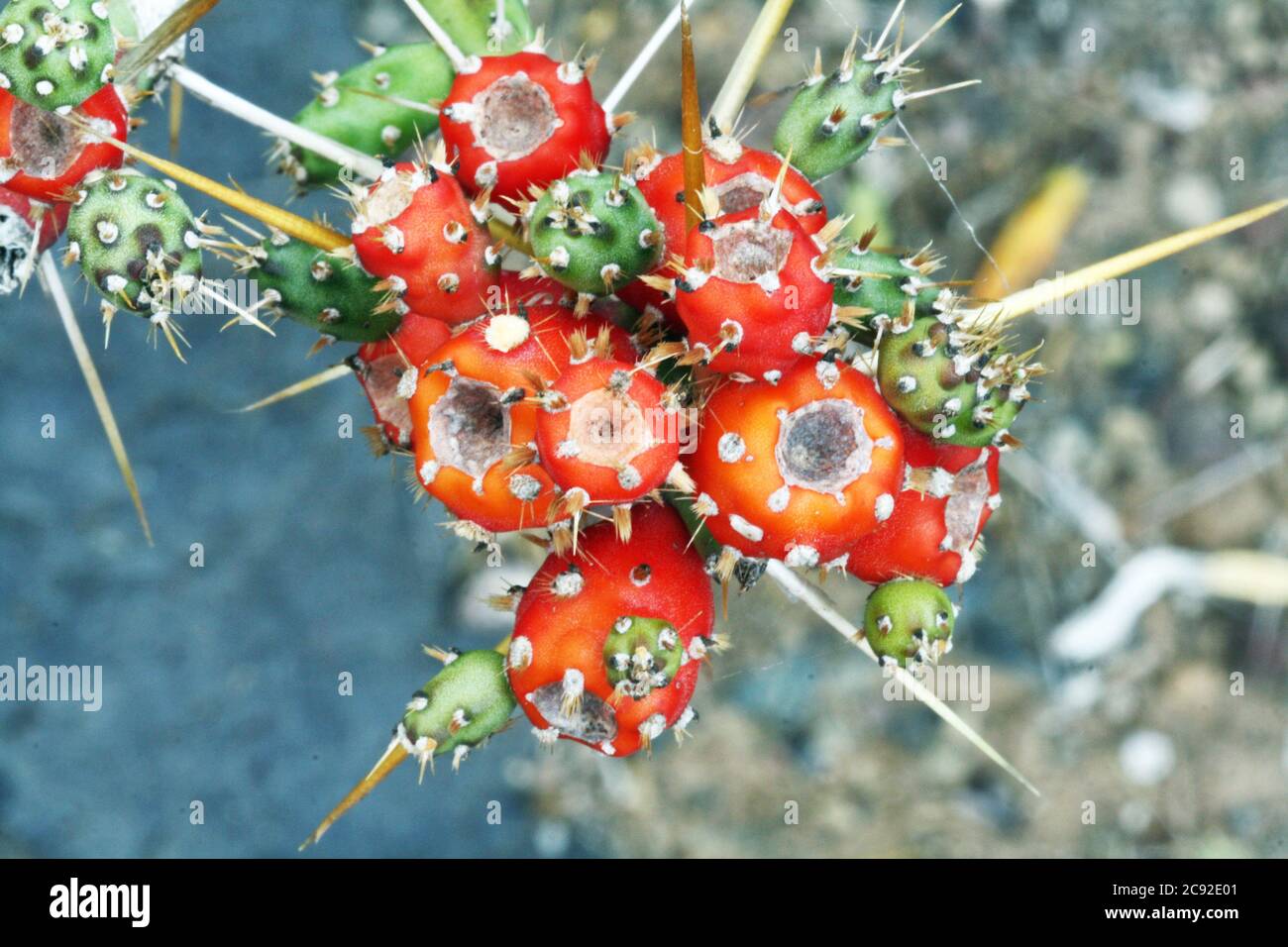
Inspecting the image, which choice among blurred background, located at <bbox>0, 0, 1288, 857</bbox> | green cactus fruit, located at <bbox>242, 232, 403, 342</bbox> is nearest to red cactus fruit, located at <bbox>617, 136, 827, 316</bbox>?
green cactus fruit, located at <bbox>242, 232, 403, 342</bbox>

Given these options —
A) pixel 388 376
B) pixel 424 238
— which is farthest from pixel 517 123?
pixel 388 376

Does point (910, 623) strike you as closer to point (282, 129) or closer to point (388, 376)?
point (388, 376)

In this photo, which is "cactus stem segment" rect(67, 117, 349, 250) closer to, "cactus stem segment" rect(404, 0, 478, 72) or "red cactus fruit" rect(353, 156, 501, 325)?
"red cactus fruit" rect(353, 156, 501, 325)

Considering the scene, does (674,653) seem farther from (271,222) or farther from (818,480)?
(271,222)

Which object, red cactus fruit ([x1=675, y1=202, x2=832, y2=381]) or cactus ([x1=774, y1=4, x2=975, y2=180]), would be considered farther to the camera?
cactus ([x1=774, y1=4, x2=975, y2=180])

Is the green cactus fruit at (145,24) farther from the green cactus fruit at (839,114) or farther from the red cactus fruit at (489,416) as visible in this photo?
the green cactus fruit at (839,114)
